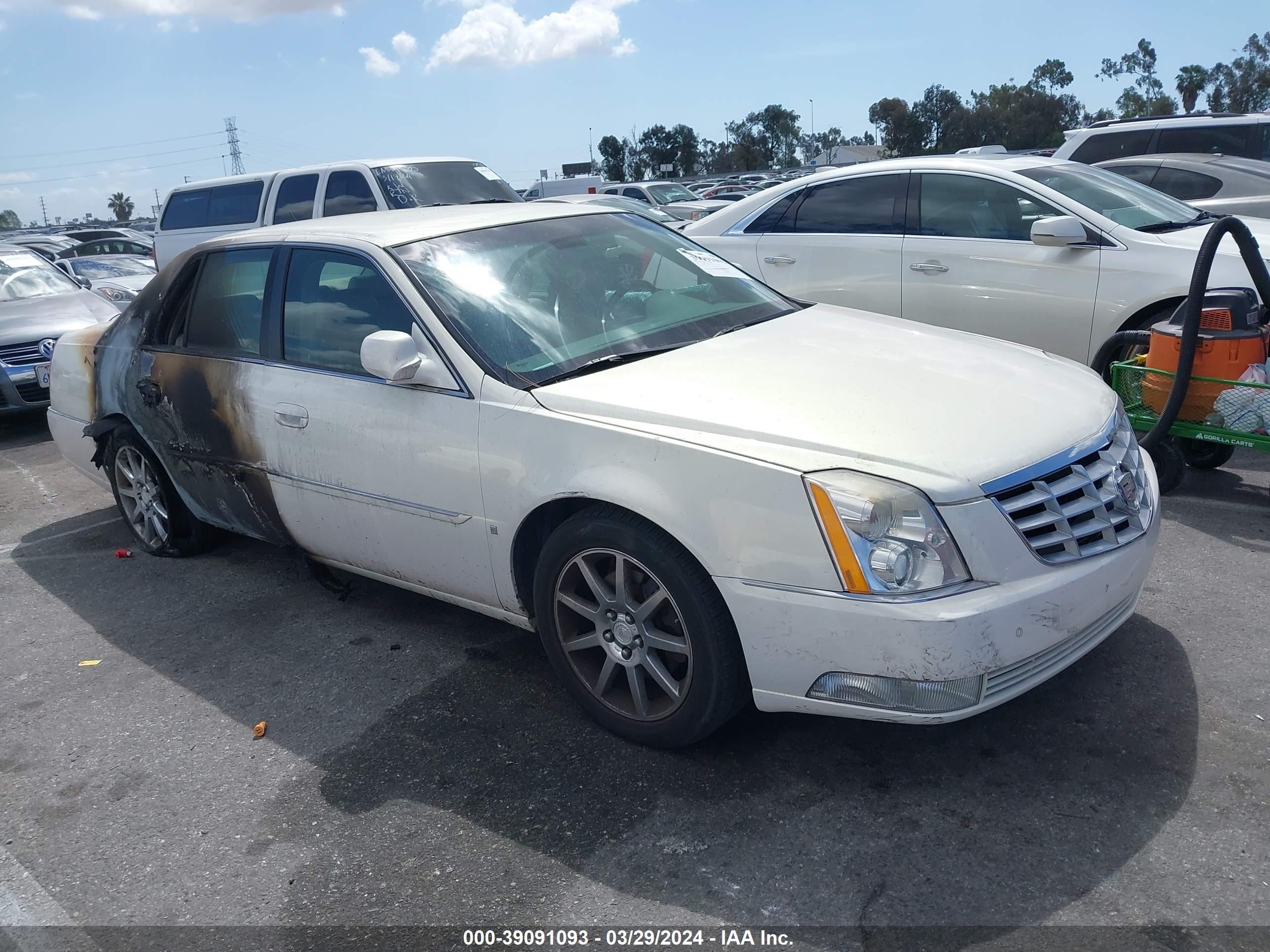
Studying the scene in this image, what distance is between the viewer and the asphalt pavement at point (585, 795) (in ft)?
8.50

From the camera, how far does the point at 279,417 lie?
13.4 feet

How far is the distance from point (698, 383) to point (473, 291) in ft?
3.18

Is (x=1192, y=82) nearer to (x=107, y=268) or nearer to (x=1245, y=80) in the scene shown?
(x=1245, y=80)

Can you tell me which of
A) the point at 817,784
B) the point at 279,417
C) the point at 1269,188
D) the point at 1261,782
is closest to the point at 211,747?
the point at 279,417

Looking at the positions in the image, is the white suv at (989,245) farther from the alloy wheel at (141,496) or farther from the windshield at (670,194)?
the windshield at (670,194)

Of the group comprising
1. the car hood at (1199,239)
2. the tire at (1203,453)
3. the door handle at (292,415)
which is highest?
the car hood at (1199,239)

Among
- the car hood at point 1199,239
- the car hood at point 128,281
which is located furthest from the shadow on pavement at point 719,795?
the car hood at point 128,281

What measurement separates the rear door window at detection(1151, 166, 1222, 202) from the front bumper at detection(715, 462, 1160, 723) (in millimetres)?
7795

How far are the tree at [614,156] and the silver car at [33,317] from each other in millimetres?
69479

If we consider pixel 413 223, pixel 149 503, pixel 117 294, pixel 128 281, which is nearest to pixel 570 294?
pixel 413 223

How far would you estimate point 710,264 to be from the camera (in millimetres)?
4484

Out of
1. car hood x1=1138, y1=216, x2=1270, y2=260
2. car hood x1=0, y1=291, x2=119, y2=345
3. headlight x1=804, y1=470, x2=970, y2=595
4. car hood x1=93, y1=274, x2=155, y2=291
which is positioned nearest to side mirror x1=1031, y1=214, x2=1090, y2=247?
car hood x1=1138, y1=216, x2=1270, y2=260

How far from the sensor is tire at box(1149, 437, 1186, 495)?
16.7 feet

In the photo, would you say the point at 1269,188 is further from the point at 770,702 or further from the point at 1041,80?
the point at 1041,80
